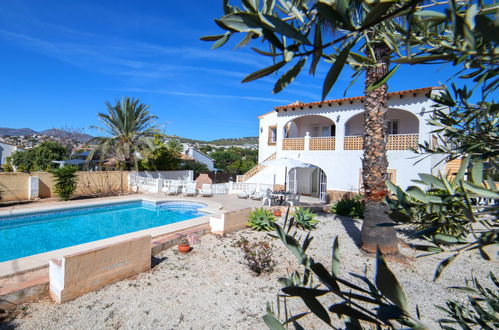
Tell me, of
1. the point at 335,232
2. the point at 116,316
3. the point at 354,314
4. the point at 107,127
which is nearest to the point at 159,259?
the point at 116,316

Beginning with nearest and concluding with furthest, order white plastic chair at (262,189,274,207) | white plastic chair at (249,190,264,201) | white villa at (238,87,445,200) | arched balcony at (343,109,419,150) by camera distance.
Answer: white villa at (238,87,445,200), arched balcony at (343,109,419,150), white plastic chair at (262,189,274,207), white plastic chair at (249,190,264,201)

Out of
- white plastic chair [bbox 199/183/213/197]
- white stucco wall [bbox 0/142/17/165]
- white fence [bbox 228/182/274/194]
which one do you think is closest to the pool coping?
white plastic chair [bbox 199/183/213/197]

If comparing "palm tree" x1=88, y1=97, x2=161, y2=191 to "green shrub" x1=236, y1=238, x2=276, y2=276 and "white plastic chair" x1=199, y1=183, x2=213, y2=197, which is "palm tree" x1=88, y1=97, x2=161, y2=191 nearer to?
"white plastic chair" x1=199, y1=183, x2=213, y2=197

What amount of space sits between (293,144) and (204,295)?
15.1m

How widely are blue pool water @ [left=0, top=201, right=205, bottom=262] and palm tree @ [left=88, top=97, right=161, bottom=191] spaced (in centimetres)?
513

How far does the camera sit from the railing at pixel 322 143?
684 inches

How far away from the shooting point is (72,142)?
38656mm

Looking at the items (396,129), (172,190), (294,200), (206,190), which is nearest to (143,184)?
(172,190)

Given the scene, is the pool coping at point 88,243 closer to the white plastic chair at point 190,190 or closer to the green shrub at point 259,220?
the white plastic chair at point 190,190

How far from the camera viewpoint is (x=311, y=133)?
20.8 metres

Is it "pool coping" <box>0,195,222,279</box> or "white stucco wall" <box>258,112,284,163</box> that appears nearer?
"pool coping" <box>0,195,222,279</box>

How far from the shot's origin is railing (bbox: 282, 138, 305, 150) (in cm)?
1860

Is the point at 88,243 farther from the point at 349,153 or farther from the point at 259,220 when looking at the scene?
the point at 349,153

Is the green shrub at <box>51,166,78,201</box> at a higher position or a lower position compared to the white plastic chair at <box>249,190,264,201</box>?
higher
